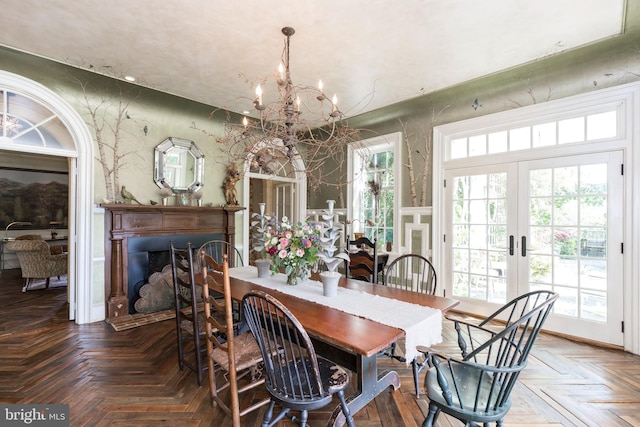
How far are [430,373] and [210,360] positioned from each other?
134 centimetres

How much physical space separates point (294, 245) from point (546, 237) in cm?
285

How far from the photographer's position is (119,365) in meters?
2.50

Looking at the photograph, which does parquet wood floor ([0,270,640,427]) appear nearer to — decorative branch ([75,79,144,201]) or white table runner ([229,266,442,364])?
white table runner ([229,266,442,364])

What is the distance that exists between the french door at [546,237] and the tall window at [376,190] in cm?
89

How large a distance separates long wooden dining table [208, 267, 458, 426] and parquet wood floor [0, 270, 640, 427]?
376mm

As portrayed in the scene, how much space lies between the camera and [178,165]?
13.6ft

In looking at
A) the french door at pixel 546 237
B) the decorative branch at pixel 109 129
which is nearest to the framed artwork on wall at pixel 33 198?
the decorative branch at pixel 109 129

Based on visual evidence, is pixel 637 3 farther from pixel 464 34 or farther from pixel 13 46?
pixel 13 46

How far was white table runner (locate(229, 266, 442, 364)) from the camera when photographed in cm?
155

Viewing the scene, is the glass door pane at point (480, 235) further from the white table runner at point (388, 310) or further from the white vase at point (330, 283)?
the white vase at point (330, 283)

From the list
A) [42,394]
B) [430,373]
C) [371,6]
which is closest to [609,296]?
[430,373]

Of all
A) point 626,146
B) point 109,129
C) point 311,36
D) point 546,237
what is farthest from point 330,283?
point 109,129

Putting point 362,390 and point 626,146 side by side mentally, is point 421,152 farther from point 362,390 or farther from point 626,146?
point 362,390

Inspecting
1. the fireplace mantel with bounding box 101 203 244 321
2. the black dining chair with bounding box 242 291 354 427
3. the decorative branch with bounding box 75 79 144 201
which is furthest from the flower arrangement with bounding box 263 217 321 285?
the decorative branch with bounding box 75 79 144 201
